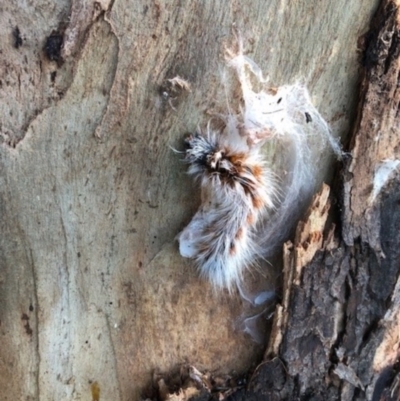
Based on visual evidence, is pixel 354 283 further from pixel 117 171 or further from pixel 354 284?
pixel 117 171

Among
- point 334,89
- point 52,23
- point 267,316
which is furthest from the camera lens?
point 267,316

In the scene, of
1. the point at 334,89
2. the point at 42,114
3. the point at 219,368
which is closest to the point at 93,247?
the point at 42,114

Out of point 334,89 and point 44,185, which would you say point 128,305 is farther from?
point 334,89

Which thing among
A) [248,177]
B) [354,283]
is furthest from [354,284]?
[248,177]

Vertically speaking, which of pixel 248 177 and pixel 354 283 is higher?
pixel 248 177
